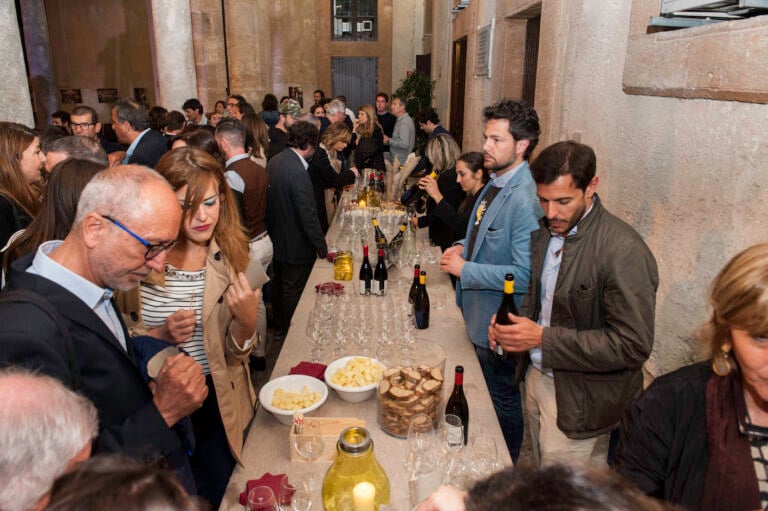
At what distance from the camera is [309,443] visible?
182 cm

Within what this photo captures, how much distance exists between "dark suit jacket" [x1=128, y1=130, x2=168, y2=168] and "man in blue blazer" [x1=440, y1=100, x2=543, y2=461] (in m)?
3.29

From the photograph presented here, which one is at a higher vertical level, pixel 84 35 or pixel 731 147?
pixel 84 35

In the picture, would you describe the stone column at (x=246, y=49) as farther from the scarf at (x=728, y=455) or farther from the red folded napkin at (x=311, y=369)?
the scarf at (x=728, y=455)

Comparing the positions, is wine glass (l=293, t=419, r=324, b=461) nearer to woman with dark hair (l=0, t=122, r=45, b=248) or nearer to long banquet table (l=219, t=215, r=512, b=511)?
long banquet table (l=219, t=215, r=512, b=511)

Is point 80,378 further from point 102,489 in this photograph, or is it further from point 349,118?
point 349,118

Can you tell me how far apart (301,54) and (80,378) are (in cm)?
1849

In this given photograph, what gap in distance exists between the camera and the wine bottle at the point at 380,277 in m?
3.31

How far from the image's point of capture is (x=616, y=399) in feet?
7.18

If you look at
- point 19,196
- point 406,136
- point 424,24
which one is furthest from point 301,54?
point 19,196

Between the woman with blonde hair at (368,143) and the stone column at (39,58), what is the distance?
8.07 meters

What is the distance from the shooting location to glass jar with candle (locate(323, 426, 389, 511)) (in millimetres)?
1459

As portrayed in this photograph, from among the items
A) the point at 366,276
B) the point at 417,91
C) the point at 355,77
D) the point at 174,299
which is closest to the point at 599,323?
the point at 366,276

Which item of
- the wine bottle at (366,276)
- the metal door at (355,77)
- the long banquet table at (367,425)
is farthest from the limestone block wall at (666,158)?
the metal door at (355,77)

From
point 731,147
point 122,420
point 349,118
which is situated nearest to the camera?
point 122,420
